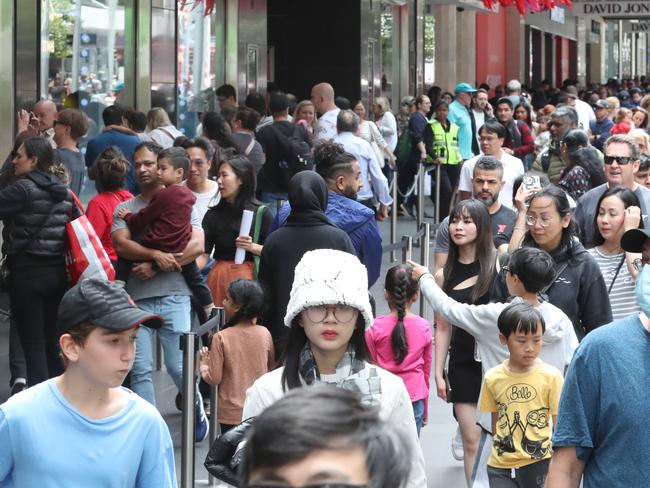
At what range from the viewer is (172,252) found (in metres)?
8.30

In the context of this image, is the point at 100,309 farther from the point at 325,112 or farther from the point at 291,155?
the point at 325,112

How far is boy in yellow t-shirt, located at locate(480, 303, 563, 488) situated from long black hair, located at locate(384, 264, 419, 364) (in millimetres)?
1011

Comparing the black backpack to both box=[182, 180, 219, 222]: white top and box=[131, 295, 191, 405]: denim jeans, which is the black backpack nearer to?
box=[182, 180, 219, 222]: white top

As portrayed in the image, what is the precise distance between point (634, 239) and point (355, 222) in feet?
13.1

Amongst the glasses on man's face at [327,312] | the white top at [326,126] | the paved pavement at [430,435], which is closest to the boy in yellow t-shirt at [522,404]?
the paved pavement at [430,435]

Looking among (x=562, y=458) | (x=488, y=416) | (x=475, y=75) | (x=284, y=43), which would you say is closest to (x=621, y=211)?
(x=488, y=416)

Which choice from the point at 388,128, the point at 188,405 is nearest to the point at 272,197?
the point at 388,128

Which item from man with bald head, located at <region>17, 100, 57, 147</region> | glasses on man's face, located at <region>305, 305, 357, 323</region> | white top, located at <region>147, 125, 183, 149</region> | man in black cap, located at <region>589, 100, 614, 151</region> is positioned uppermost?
man in black cap, located at <region>589, 100, 614, 151</region>

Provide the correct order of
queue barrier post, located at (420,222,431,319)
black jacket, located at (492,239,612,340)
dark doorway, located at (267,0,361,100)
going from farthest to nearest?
dark doorway, located at (267,0,361,100) → queue barrier post, located at (420,222,431,319) → black jacket, located at (492,239,612,340)

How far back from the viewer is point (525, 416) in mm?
6051

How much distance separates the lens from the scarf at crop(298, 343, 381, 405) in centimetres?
387

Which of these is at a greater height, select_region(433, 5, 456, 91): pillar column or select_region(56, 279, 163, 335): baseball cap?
select_region(433, 5, 456, 91): pillar column

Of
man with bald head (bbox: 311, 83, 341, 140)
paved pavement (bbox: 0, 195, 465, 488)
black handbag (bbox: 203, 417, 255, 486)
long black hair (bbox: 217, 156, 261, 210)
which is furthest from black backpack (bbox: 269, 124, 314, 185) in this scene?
black handbag (bbox: 203, 417, 255, 486)

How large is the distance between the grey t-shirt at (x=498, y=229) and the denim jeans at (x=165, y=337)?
1468 mm
